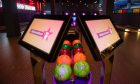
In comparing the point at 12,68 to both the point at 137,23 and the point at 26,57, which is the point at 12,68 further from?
the point at 137,23

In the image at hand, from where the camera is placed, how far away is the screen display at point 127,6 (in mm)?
12103

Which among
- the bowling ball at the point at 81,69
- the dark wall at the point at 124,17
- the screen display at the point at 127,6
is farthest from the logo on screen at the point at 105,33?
the screen display at the point at 127,6

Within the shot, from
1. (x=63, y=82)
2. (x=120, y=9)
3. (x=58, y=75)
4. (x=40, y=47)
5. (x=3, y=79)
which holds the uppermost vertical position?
(x=120, y=9)

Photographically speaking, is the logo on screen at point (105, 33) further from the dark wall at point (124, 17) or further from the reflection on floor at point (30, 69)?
the dark wall at point (124, 17)

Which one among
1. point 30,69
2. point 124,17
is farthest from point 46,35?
point 124,17

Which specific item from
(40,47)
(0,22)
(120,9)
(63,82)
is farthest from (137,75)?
(120,9)

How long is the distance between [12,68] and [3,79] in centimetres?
53

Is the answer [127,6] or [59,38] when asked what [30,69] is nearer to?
[59,38]

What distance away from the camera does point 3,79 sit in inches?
104

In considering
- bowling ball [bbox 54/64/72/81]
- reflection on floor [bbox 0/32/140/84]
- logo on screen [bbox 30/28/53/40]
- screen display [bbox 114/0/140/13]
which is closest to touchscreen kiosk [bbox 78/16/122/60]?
logo on screen [bbox 30/28/53/40]

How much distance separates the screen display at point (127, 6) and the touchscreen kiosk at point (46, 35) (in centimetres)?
1196

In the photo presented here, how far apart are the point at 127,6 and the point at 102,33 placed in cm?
1322

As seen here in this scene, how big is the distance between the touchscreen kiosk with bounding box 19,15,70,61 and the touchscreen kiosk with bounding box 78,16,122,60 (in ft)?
0.56

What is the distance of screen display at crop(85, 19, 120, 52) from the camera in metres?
1.23
